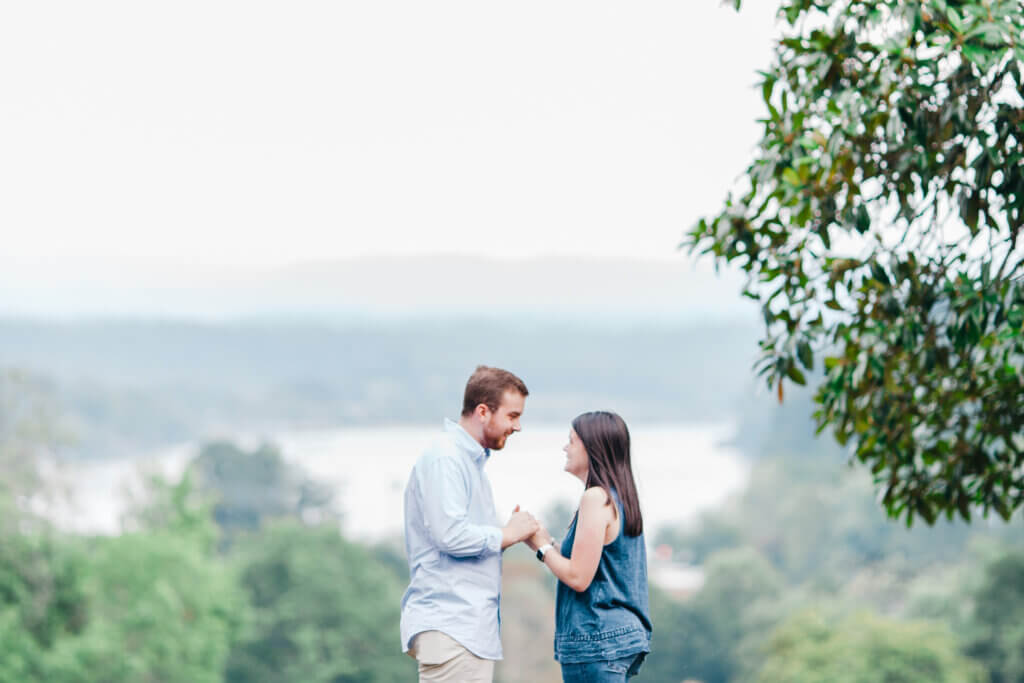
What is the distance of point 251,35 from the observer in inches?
3265

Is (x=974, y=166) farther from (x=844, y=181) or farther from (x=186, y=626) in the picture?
(x=186, y=626)

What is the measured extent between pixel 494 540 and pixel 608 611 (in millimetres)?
380

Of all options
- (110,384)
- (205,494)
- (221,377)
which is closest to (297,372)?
(221,377)

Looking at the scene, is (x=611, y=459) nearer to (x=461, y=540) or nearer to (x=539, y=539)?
(x=539, y=539)

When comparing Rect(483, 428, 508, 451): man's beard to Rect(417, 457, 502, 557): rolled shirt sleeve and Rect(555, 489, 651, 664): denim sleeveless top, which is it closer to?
Rect(417, 457, 502, 557): rolled shirt sleeve

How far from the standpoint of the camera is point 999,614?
37594 millimetres

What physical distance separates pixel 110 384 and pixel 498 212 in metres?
28.5

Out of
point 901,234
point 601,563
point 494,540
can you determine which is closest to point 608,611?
point 601,563

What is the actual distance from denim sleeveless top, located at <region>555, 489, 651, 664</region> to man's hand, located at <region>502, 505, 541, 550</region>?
0.14 meters

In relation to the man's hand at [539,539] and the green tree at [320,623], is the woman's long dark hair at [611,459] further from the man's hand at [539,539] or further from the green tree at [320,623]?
the green tree at [320,623]

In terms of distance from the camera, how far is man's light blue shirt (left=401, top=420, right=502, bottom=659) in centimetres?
322

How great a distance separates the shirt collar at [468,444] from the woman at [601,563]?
235 mm

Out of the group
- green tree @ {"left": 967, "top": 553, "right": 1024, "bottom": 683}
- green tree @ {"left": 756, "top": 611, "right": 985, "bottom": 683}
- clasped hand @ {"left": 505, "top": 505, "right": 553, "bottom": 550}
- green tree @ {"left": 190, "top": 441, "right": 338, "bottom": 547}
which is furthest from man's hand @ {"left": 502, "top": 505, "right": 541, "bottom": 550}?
green tree @ {"left": 190, "top": 441, "right": 338, "bottom": 547}

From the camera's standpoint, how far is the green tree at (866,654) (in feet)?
129
